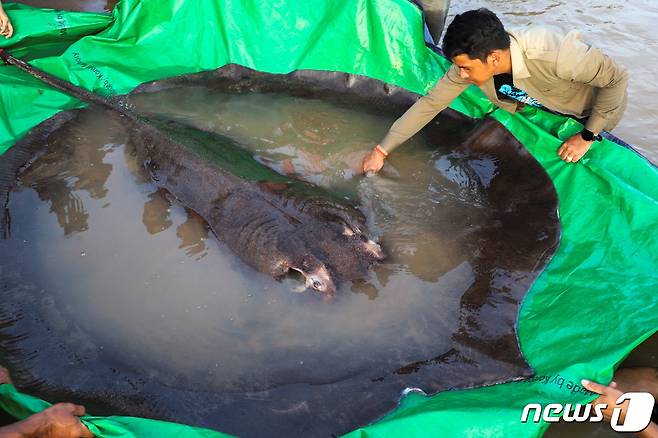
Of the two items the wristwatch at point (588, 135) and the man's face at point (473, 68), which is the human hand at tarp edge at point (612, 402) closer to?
the wristwatch at point (588, 135)

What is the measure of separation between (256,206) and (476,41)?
1.86 meters

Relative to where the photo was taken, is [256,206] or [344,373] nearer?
[344,373]

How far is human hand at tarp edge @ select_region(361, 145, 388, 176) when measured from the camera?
13.4 ft

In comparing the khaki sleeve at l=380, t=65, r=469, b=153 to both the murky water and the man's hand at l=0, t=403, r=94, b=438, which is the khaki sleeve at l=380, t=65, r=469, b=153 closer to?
the murky water

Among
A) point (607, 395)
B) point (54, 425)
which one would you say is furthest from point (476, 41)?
point (54, 425)

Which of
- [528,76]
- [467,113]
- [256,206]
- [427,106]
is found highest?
[528,76]

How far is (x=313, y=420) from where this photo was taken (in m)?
2.58

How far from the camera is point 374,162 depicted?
4113mm

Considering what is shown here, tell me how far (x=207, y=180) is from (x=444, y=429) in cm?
245

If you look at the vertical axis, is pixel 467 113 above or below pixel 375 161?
above

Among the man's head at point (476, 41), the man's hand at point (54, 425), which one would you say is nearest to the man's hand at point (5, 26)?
the man's hand at point (54, 425)

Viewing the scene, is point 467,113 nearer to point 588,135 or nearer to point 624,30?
point 588,135

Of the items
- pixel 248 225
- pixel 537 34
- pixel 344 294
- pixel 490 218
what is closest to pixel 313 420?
pixel 344 294

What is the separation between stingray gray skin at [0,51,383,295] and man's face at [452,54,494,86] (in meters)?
1.26
